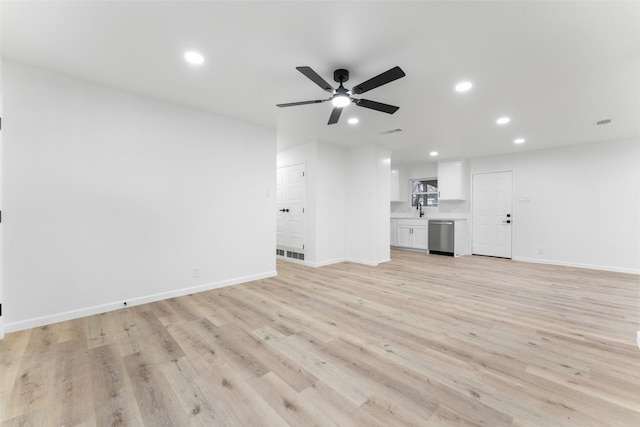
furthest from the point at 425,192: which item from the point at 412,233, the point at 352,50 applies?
the point at 352,50

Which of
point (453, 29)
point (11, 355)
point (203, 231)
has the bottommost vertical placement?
point (11, 355)

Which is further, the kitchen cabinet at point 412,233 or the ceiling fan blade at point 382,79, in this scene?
the kitchen cabinet at point 412,233

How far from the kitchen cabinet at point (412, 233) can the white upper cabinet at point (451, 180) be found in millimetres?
944

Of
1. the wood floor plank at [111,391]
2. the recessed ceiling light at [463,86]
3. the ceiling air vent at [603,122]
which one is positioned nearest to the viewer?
the wood floor plank at [111,391]

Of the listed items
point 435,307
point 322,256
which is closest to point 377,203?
point 322,256

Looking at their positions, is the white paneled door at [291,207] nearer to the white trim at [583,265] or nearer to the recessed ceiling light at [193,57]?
the recessed ceiling light at [193,57]

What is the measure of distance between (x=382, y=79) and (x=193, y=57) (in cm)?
172

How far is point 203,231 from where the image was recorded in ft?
12.0

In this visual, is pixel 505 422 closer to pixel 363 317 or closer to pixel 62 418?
pixel 363 317

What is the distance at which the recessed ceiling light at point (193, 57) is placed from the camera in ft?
7.61

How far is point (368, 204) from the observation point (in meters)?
5.49

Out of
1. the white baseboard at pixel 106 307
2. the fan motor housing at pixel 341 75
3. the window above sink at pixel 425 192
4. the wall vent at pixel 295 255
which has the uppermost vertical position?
the fan motor housing at pixel 341 75

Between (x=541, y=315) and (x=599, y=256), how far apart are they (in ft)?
12.6

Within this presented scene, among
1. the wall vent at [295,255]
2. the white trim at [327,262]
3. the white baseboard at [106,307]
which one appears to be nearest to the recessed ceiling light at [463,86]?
the white trim at [327,262]
